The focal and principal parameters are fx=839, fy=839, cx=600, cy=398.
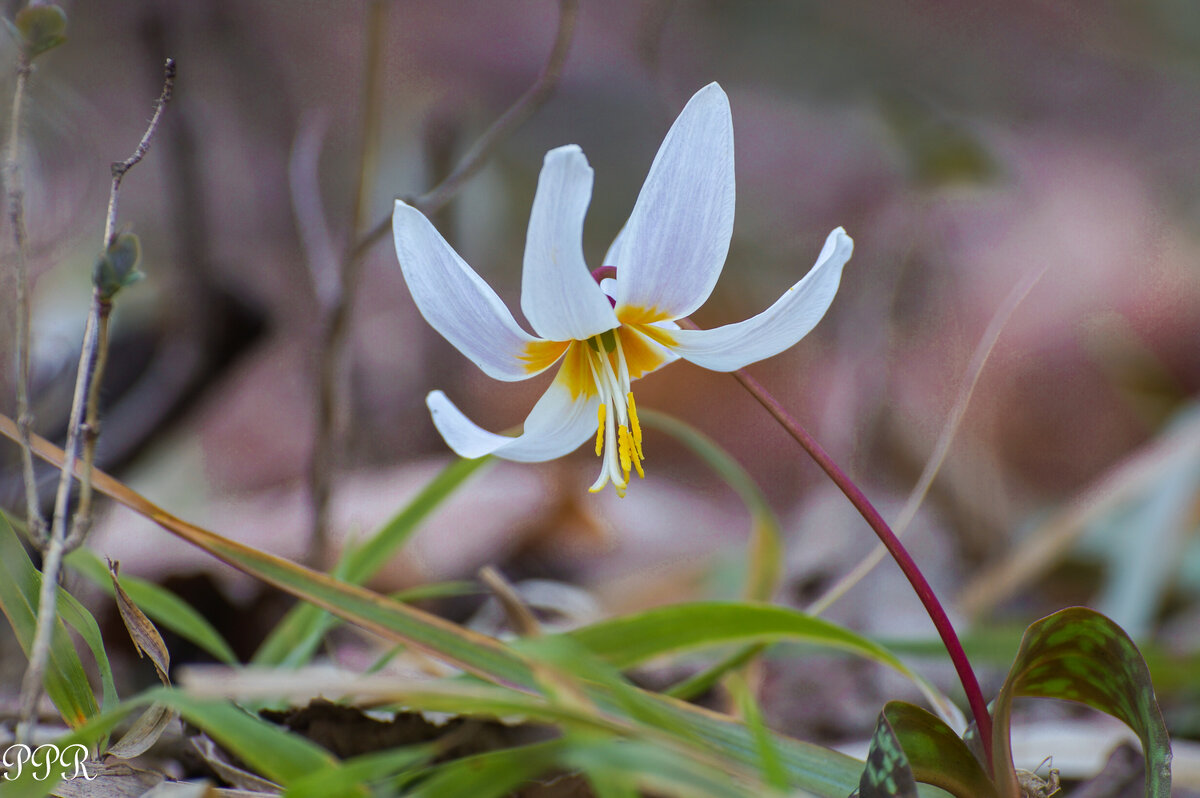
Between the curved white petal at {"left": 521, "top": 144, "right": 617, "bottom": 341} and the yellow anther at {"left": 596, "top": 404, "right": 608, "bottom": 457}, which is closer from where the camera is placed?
the curved white petal at {"left": 521, "top": 144, "right": 617, "bottom": 341}

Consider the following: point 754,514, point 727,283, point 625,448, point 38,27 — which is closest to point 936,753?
point 625,448

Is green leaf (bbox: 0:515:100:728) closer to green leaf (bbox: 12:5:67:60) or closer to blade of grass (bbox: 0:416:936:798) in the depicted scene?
blade of grass (bbox: 0:416:936:798)

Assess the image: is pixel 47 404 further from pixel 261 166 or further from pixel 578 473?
pixel 261 166

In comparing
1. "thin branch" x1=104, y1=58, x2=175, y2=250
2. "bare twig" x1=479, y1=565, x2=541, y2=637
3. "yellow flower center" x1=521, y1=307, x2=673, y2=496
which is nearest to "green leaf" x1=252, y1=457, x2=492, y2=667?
"bare twig" x1=479, y1=565, x2=541, y2=637

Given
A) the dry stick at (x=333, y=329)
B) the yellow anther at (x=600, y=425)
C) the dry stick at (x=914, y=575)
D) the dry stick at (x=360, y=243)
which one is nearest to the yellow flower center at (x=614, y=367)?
the yellow anther at (x=600, y=425)

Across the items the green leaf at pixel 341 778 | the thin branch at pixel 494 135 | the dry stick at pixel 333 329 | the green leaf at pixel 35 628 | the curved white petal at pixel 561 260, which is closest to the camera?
the green leaf at pixel 341 778

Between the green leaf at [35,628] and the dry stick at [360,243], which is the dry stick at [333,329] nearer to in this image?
the dry stick at [360,243]
